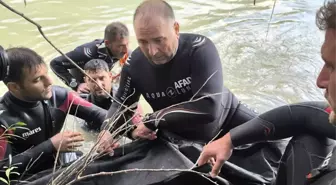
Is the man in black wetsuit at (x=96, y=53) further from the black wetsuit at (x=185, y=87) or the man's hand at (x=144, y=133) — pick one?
the man's hand at (x=144, y=133)

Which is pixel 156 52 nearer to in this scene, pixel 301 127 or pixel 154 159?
pixel 154 159

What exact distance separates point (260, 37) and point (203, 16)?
1.07m

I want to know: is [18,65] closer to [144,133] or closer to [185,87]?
[144,133]

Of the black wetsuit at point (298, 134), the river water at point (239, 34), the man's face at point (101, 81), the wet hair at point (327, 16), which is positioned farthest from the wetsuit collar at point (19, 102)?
the river water at point (239, 34)

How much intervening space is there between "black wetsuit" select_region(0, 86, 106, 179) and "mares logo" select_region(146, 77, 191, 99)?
1.34ft

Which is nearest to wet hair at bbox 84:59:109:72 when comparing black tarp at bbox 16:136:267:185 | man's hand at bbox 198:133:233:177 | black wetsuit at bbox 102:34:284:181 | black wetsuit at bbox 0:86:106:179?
black wetsuit at bbox 0:86:106:179

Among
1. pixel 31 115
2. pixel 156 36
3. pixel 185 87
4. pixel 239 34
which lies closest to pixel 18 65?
pixel 31 115

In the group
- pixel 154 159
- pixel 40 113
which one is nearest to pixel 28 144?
pixel 40 113

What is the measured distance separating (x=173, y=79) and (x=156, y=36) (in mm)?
334

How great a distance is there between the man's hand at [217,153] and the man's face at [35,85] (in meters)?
1.05

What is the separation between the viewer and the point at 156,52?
2.27 m

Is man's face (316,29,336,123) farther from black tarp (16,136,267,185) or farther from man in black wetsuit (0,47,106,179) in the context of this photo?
man in black wetsuit (0,47,106,179)

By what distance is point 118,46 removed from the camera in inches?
149

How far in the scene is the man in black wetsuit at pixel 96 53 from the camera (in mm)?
3787
